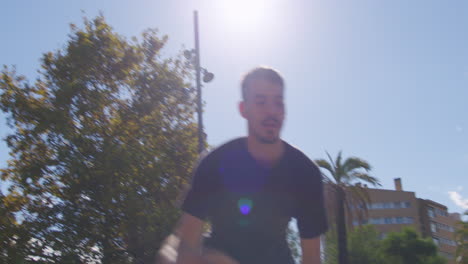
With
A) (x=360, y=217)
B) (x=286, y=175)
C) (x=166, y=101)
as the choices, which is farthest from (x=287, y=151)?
(x=360, y=217)

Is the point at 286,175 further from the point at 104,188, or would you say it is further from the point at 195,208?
the point at 104,188

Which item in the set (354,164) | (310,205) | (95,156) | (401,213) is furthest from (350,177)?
(401,213)

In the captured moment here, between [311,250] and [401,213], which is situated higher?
[401,213]

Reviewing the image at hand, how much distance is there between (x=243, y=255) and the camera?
2.07 m

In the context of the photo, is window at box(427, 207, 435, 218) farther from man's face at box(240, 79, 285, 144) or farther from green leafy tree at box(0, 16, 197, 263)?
man's face at box(240, 79, 285, 144)

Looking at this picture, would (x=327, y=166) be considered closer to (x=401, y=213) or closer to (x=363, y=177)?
(x=363, y=177)

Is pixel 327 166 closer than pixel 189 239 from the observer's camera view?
No

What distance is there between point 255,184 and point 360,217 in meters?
23.7

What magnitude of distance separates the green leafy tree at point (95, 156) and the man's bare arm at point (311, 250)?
12.7m

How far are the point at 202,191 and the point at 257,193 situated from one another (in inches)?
10.9

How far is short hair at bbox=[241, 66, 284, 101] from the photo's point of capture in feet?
7.09

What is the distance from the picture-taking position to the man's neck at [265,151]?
2191 millimetres

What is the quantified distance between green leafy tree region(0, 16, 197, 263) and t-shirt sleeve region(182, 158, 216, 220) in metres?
12.6

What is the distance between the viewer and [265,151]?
7.20ft
